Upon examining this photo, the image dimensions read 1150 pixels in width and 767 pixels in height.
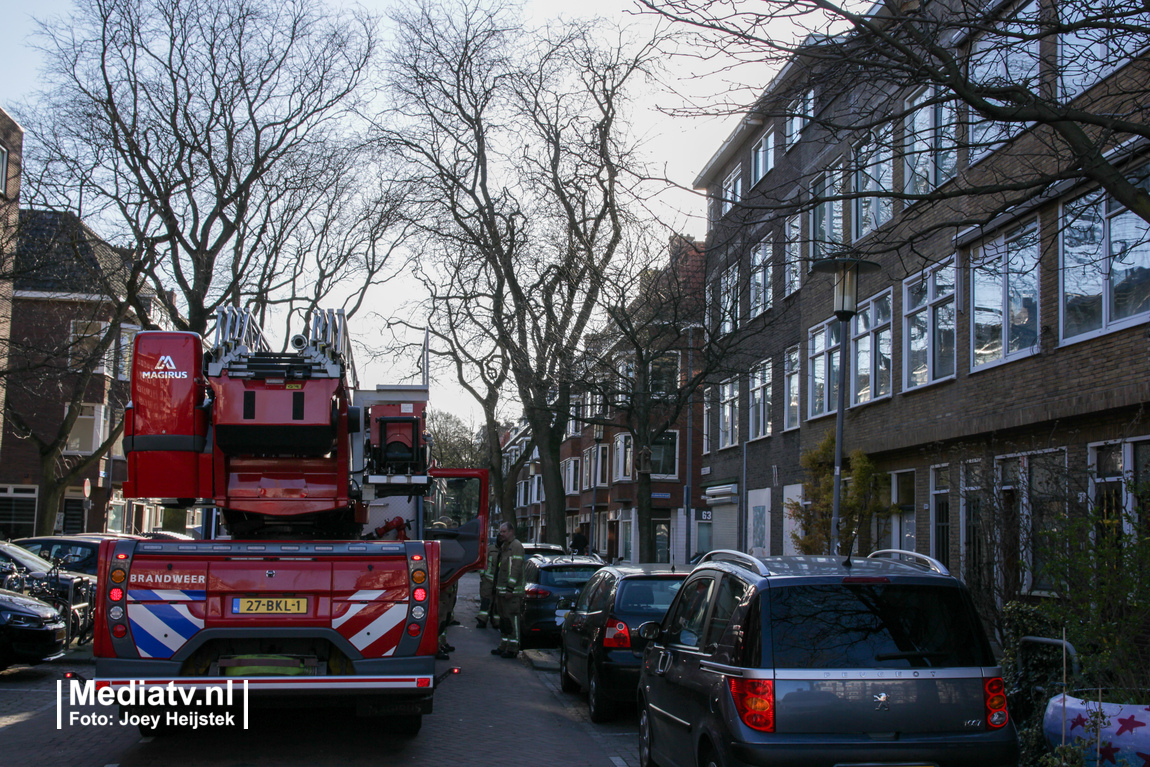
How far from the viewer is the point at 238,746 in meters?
8.91

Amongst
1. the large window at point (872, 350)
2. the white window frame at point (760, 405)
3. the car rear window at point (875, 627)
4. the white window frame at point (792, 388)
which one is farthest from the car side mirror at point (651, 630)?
the white window frame at point (760, 405)

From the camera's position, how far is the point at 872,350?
20453mm

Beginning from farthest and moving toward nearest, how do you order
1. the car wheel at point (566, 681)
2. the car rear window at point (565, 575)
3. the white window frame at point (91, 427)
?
the white window frame at point (91, 427) → the car rear window at point (565, 575) → the car wheel at point (566, 681)

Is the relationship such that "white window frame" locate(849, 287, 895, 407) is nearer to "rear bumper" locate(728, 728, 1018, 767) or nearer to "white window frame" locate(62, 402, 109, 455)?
"rear bumper" locate(728, 728, 1018, 767)

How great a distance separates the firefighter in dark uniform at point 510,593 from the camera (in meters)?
15.8

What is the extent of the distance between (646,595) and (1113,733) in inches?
219

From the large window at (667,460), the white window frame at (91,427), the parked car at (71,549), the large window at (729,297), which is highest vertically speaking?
the large window at (729,297)

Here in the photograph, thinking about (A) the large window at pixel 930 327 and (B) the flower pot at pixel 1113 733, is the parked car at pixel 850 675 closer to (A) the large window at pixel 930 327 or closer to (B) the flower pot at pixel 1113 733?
(B) the flower pot at pixel 1113 733

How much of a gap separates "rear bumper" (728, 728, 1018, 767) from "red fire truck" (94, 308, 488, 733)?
3.33 m

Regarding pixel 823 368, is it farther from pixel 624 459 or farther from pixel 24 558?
pixel 624 459

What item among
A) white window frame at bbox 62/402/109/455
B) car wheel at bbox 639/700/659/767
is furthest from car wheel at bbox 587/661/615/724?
white window frame at bbox 62/402/109/455

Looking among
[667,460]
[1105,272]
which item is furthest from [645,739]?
[667,460]

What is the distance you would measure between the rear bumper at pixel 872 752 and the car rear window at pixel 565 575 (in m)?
12.0

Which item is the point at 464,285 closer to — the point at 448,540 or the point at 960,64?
the point at 448,540
